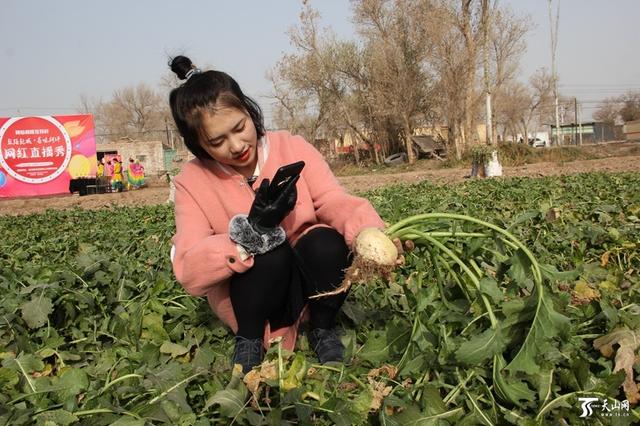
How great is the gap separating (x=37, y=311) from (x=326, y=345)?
3.98 ft

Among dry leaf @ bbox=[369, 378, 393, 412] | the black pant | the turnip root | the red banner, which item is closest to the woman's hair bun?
the black pant

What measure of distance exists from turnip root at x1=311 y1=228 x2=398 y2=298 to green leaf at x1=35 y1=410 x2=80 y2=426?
871 mm

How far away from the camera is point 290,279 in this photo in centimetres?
197

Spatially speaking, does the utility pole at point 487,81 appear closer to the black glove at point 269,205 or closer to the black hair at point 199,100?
the black hair at point 199,100

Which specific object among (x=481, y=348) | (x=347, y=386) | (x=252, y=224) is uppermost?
(x=252, y=224)

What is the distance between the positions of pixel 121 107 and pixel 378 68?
112 ft

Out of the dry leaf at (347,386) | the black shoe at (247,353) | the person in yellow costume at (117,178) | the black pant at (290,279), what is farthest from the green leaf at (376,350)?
the person in yellow costume at (117,178)

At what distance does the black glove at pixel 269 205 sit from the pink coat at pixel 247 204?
0.81ft

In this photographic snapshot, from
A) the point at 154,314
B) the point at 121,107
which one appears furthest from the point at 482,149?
the point at 121,107

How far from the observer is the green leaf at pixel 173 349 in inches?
79.1

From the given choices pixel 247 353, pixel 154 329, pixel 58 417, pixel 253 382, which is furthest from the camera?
pixel 154 329

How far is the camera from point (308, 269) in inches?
76.4

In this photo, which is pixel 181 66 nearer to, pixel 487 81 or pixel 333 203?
pixel 333 203

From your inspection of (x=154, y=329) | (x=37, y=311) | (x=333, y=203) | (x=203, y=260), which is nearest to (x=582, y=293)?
(x=333, y=203)
